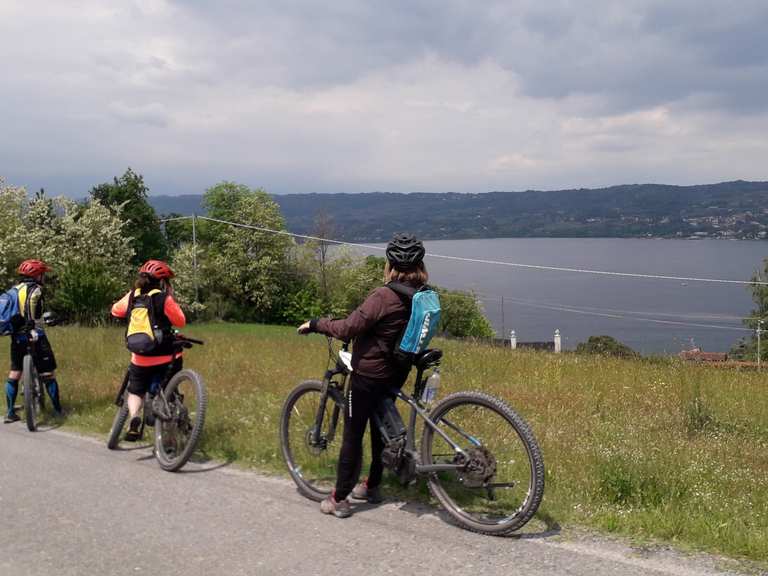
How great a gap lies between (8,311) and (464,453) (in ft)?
20.5

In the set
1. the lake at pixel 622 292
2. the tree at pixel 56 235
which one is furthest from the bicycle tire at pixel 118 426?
the lake at pixel 622 292

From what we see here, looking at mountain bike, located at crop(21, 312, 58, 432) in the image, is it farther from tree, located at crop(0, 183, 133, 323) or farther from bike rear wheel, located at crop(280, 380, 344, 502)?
tree, located at crop(0, 183, 133, 323)

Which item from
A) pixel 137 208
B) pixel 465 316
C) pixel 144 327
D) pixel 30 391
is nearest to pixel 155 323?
pixel 144 327

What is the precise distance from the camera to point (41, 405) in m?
9.15

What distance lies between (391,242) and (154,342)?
2894 millimetres

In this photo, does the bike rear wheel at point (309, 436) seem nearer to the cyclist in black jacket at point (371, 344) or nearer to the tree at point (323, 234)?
the cyclist in black jacket at point (371, 344)

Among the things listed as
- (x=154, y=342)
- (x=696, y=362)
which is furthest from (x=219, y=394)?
(x=696, y=362)

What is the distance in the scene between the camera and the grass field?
188 inches

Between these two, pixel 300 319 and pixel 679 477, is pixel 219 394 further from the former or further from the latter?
pixel 300 319

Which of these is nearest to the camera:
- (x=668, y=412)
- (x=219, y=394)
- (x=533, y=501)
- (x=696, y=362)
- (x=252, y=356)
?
(x=533, y=501)

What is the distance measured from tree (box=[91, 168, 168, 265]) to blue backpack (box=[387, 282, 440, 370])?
6124cm

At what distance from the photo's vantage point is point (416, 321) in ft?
16.0

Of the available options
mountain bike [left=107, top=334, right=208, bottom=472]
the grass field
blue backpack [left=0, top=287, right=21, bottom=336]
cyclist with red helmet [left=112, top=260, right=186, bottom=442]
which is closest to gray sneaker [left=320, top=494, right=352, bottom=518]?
the grass field

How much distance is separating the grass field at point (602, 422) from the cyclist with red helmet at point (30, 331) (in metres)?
0.63
